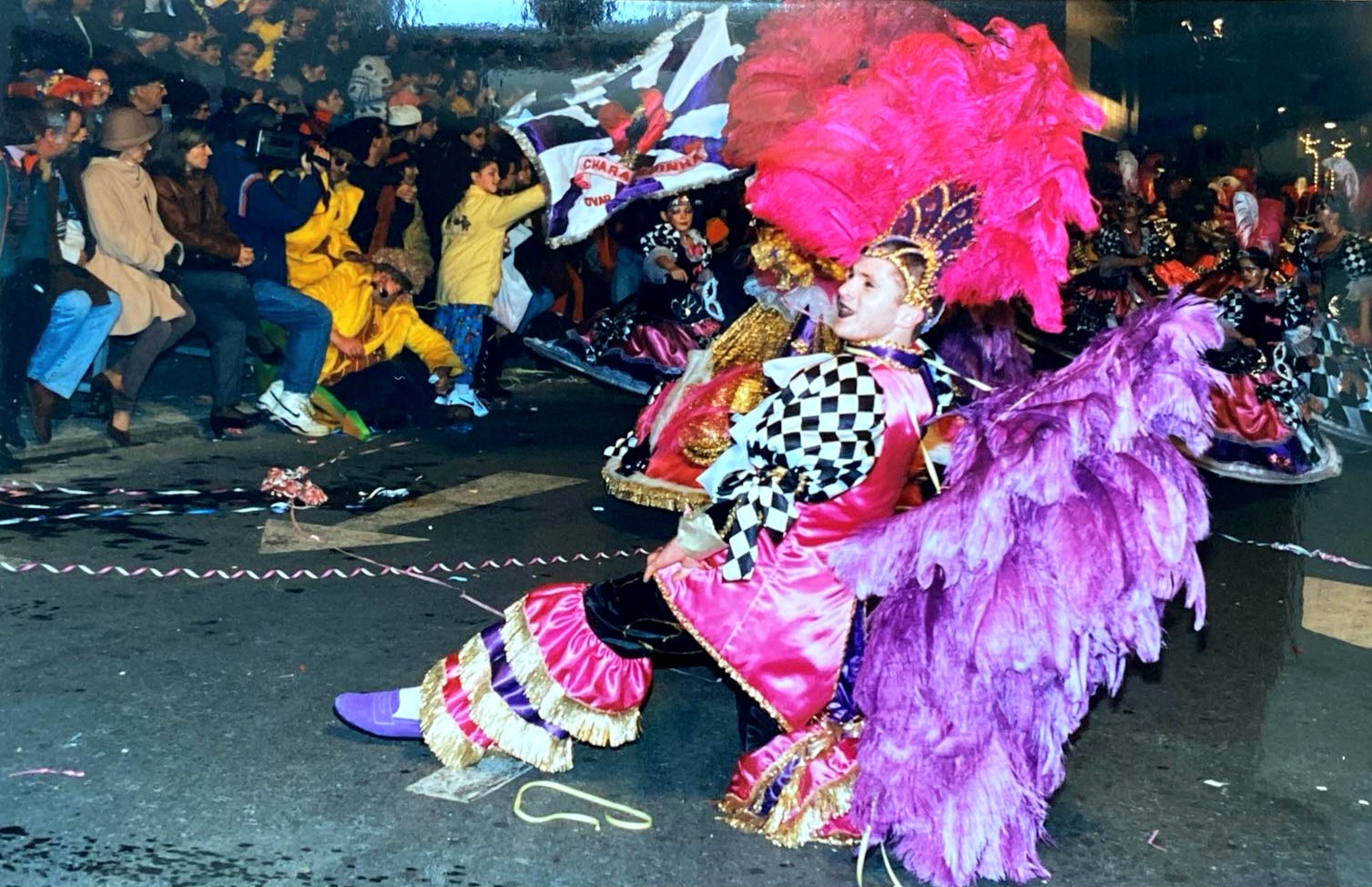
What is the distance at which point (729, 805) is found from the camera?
382cm

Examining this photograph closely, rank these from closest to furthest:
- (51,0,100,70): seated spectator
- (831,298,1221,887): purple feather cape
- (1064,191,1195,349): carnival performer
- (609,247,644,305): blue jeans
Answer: (831,298,1221,887): purple feather cape < (51,0,100,70): seated spectator < (609,247,644,305): blue jeans < (1064,191,1195,349): carnival performer

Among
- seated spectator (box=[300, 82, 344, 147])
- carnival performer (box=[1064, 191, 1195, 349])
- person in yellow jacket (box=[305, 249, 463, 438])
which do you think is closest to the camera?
person in yellow jacket (box=[305, 249, 463, 438])

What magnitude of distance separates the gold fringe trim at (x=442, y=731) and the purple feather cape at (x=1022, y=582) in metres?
1.09

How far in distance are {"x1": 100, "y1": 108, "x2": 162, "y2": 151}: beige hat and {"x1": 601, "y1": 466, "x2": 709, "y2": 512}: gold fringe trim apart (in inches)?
148

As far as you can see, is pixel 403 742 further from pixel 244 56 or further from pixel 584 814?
pixel 244 56

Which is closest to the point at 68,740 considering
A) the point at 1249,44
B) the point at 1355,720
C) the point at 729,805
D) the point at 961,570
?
the point at 729,805

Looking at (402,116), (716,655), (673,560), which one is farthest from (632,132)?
(716,655)

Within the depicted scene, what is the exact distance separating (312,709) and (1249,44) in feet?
44.2

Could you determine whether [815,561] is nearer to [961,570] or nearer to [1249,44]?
[961,570]

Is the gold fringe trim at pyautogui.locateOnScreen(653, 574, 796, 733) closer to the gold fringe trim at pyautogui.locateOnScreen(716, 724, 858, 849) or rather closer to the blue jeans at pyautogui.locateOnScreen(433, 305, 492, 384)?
the gold fringe trim at pyautogui.locateOnScreen(716, 724, 858, 849)

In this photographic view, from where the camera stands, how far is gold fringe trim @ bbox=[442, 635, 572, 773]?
12.5ft

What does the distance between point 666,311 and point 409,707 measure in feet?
24.6

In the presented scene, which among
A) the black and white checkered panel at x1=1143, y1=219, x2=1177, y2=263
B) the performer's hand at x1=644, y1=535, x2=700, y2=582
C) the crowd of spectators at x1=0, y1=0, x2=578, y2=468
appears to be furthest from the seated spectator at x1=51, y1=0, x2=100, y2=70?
the black and white checkered panel at x1=1143, y1=219, x2=1177, y2=263

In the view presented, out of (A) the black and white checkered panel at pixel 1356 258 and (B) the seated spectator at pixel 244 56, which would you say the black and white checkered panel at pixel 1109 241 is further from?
(B) the seated spectator at pixel 244 56
